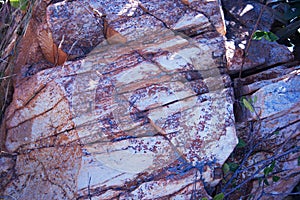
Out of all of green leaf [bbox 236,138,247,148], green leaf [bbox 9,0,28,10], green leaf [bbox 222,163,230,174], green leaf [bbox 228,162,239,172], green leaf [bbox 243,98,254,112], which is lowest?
green leaf [bbox 228,162,239,172]

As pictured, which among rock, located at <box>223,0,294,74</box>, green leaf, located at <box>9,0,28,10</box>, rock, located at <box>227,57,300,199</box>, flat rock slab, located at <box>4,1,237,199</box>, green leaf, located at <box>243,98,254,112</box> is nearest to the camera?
flat rock slab, located at <box>4,1,237,199</box>

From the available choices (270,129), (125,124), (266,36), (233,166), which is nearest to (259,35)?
(266,36)

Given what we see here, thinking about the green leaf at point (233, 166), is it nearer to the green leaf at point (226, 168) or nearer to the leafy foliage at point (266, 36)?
the green leaf at point (226, 168)

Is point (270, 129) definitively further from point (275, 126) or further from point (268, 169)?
point (268, 169)

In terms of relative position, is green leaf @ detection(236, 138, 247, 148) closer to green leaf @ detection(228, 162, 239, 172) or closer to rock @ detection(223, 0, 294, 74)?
green leaf @ detection(228, 162, 239, 172)

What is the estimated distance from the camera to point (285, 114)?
3146 millimetres

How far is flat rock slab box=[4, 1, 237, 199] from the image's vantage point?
2773 millimetres

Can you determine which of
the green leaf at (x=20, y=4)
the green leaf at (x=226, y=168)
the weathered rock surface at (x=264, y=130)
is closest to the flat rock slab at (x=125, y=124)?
the green leaf at (x=226, y=168)

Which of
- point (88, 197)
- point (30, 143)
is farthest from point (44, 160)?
point (88, 197)

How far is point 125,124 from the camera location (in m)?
2.82

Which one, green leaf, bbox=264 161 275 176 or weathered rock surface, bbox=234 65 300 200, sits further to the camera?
weathered rock surface, bbox=234 65 300 200

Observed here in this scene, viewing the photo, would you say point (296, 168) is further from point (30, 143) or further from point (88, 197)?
point (30, 143)

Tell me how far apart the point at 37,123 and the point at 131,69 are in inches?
23.8

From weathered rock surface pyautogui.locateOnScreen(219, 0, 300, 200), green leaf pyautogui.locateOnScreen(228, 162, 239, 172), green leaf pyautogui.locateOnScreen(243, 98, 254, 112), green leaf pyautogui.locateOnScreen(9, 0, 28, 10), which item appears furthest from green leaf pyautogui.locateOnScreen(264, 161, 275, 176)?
green leaf pyautogui.locateOnScreen(9, 0, 28, 10)
